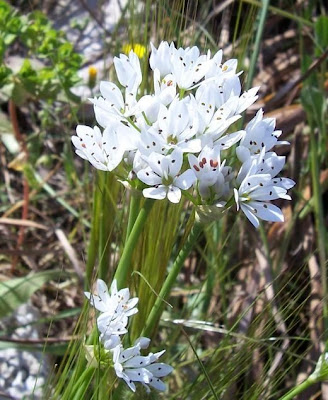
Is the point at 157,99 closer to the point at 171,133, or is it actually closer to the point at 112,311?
the point at 171,133

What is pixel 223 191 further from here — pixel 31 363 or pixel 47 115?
pixel 47 115

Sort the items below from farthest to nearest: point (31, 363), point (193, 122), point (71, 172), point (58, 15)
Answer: point (58, 15) → point (71, 172) → point (31, 363) → point (193, 122)

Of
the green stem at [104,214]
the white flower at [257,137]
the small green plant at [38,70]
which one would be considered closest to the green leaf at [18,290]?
the green stem at [104,214]

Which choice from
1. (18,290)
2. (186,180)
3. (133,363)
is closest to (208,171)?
(186,180)

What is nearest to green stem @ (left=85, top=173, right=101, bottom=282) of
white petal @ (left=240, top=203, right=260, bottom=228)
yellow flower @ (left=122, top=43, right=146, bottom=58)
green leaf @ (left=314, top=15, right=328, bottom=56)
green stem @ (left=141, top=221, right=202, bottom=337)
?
yellow flower @ (left=122, top=43, right=146, bottom=58)

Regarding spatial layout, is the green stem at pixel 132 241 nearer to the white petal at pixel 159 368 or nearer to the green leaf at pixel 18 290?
the white petal at pixel 159 368

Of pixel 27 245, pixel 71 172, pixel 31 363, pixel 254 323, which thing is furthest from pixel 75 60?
pixel 254 323
